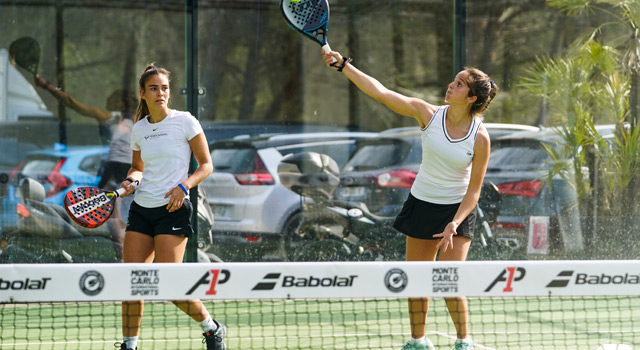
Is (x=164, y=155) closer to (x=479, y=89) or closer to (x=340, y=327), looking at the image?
(x=479, y=89)

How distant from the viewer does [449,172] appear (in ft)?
18.4

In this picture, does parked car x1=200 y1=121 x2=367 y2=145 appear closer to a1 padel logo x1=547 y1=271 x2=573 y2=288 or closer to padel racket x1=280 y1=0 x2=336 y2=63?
padel racket x1=280 y1=0 x2=336 y2=63

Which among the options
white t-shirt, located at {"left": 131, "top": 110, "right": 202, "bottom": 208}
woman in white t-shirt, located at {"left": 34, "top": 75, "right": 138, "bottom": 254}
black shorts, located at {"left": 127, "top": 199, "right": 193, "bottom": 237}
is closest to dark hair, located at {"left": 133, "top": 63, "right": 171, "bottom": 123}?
white t-shirt, located at {"left": 131, "top": 110, "right": 202, "bottom": 208}

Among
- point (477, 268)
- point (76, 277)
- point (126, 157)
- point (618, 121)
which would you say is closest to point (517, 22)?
point (618, 121)

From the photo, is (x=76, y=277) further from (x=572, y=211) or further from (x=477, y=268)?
(x=572, y=211)

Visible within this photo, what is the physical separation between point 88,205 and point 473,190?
232cm

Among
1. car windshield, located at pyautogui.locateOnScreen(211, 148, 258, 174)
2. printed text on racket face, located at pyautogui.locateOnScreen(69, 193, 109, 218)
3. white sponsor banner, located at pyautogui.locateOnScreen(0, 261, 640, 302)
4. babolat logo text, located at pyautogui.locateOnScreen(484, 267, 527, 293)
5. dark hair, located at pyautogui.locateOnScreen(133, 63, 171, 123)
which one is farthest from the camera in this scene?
car windshield, located at pyautogui.locateOnScreen(211, 148, 258, 174)

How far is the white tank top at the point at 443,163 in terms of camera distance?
5527 mm

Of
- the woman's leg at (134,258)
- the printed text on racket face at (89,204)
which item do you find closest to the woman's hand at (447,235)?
the woman's leg at (134,258)

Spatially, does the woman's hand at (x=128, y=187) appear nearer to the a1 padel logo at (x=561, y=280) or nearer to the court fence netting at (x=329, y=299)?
the court fence netting at (x=329, y=299)

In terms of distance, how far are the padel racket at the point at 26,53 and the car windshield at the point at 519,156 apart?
464 centimetres

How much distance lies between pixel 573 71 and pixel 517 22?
0.76 metres

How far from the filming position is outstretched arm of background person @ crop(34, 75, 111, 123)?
30.7 ft

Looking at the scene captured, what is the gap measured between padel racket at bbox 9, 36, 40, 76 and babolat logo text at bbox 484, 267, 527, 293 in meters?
6.22
